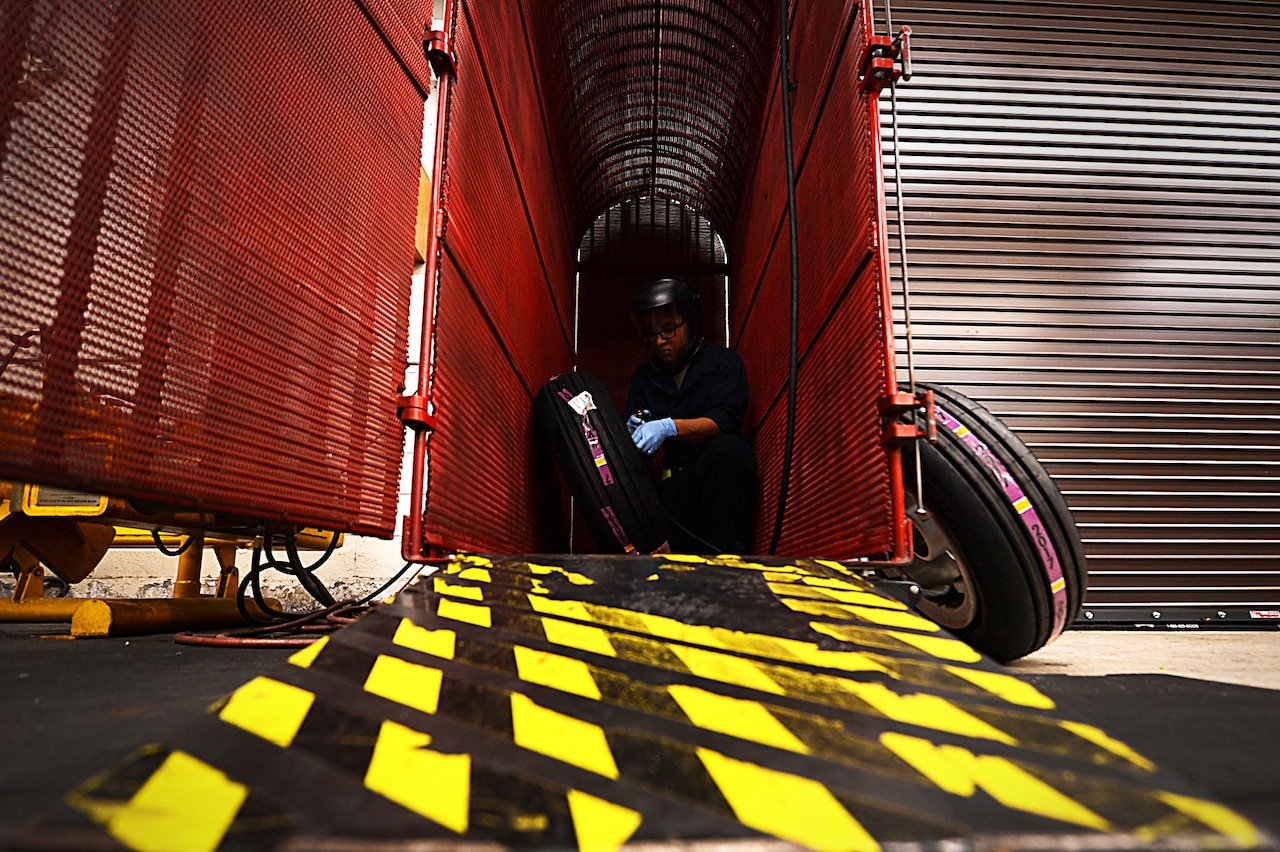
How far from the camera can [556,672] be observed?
1192 mm

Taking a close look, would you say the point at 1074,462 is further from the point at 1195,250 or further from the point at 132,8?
the point at 132,8

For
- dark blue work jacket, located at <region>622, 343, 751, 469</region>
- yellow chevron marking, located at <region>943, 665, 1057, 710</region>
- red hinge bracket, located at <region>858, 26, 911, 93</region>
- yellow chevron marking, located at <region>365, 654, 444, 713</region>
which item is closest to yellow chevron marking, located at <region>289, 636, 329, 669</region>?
yellow chevron marking, located at <region>365, 654, 444, 713</region>

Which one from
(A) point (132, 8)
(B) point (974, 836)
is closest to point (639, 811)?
(B) point (974, 836)

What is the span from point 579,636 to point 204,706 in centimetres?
74

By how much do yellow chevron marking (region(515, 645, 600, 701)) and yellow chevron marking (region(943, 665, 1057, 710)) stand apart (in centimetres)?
69

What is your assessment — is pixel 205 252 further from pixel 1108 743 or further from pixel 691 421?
pixel 691 421

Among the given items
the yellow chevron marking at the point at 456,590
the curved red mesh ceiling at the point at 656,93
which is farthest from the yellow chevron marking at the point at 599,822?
the curved red mesh ceiling at the point at 656,93

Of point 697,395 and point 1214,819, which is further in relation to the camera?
point 697,395

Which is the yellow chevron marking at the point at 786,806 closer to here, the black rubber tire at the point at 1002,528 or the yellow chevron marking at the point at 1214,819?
the yellow chevron marking at the point at 1214,819

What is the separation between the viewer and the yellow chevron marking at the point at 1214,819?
0.69 m

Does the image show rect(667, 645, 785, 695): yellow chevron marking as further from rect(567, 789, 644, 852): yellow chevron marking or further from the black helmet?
the black helmet

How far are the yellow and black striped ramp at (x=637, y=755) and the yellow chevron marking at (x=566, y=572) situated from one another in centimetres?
33

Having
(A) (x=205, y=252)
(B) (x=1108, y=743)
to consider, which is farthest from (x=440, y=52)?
(B) (x=1108, y=743)

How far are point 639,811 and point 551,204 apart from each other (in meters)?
4.16
